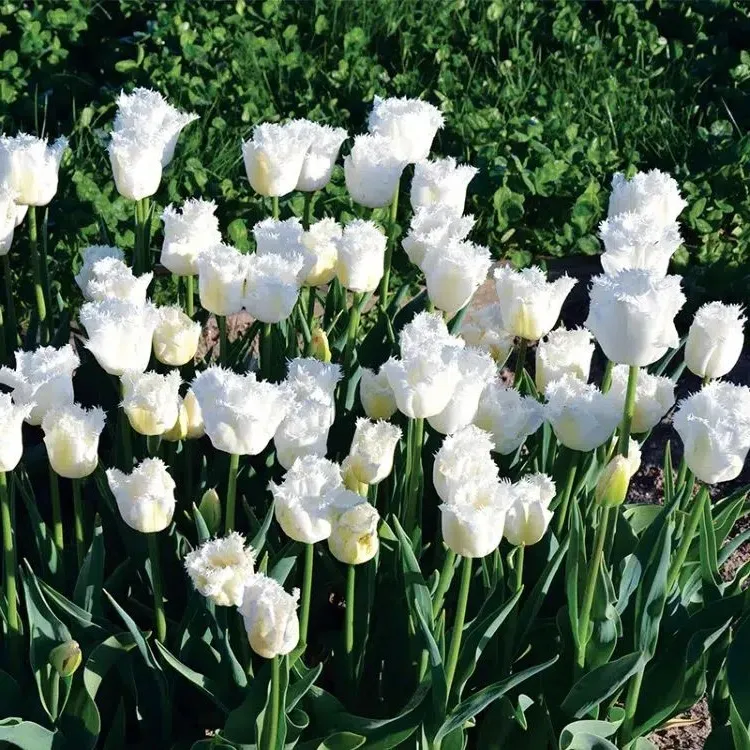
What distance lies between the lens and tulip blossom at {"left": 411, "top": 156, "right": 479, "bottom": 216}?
77.5 inches

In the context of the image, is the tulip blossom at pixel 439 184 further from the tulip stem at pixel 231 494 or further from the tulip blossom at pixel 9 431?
the tulip blossom at pixel 9 431

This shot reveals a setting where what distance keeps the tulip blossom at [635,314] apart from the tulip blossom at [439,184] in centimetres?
53

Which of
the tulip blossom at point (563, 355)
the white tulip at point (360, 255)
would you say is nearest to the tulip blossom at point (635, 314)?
the tulip blossom at point (563, 355)

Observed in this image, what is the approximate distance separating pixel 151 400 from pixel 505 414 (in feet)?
1.53

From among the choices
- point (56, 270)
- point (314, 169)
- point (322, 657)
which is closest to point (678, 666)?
point (322, 657)

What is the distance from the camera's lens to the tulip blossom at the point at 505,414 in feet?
5.41

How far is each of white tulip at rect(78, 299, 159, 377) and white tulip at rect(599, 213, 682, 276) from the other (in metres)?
0.63

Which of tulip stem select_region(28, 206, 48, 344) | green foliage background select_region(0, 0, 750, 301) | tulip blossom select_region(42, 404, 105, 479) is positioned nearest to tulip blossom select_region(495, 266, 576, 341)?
tulip blossom select_region(42, 404, 105, 479)

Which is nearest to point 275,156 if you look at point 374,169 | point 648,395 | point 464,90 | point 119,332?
point 374,169

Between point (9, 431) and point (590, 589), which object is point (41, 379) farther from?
point (590, 589)

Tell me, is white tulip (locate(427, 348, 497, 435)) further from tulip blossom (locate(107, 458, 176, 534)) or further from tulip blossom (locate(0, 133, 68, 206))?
tulip blossom (locate(0, 133, 68, 206))

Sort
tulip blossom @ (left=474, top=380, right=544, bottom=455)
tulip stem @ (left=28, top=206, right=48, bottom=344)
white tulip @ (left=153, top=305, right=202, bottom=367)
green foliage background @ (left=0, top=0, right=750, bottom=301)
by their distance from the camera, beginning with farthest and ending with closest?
green foliage background @ (left=0, top=0, right=750, bottom=301) < tulip stem @ (left=28, top=206, right=48, bottom=344) < white tulip @ (left=153, top=305, right=202, bottom=367) < tulip blossom @ (left=474, top=380, right=544, bottom=455)

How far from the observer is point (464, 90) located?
401cm

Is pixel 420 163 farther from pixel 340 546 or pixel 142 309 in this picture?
pixel 340 546
